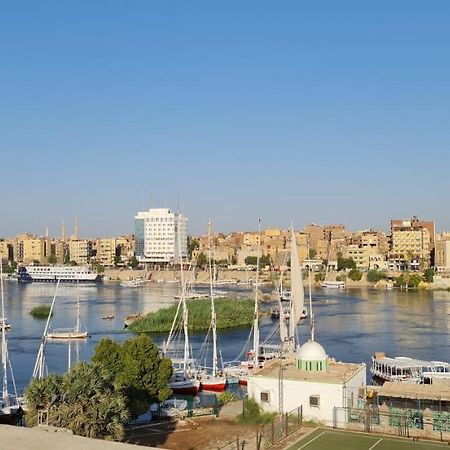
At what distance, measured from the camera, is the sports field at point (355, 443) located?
410 inches

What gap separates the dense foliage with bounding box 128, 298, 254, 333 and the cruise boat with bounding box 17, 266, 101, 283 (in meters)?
33.9

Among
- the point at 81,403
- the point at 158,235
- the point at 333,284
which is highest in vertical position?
the point at 158,235

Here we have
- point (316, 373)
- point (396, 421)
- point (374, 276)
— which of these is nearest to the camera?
point (396, 421)

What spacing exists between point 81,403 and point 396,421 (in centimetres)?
496

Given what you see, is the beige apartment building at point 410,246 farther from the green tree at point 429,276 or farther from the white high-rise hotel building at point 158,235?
the white high-rise hotel building at point 158,235

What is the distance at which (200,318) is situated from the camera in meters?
30.1

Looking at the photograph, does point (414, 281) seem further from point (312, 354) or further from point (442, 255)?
point (312, 354)

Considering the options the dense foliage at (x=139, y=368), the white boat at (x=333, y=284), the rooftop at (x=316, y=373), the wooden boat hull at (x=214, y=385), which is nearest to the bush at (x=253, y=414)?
the rooftop at (x=316, y=373)

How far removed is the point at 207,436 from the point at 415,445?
10.2 ft

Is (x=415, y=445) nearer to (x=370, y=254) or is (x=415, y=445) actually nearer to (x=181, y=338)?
(x=181, y=338)

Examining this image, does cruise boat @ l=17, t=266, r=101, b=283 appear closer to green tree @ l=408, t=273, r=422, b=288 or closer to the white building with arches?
green tree @ l=408, t=273, r=422, b=288

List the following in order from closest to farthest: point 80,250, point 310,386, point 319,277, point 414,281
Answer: point 310,386, point 414,281, point 319,277, point 80,250

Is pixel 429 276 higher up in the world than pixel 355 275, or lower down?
higher up

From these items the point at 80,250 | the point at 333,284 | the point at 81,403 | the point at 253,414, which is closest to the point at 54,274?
the point at 80,250
